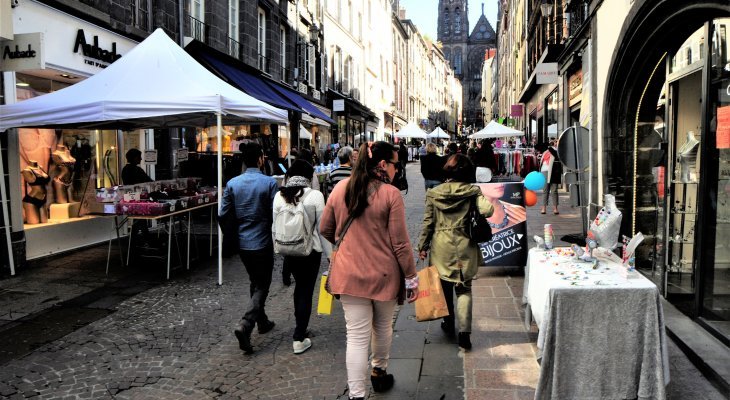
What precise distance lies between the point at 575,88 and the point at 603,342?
12.1 m

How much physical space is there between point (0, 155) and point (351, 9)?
25.6 m

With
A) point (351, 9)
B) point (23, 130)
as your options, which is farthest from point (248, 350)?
point (351, 9)

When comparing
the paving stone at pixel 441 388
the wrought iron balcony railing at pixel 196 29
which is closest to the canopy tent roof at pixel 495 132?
the wrought iron balcony railing at pixel 196 29

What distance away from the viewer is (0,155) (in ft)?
22.9

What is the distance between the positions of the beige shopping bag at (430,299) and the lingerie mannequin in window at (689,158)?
3118 mm

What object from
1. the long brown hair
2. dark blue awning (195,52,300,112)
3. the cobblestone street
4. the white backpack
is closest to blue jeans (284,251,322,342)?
the white backpack

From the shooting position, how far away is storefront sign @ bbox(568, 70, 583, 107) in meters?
13.6

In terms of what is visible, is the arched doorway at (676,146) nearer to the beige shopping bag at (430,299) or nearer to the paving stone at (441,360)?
the paving stone at (441,360)

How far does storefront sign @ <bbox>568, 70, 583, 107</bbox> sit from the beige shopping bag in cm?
1080

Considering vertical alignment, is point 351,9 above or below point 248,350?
above

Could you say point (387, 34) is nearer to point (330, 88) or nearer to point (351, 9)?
point (351, 9)

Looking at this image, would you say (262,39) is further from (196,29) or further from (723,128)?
Answer: (723,128)

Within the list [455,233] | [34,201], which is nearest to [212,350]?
[455,233]

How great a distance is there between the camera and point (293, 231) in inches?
176
